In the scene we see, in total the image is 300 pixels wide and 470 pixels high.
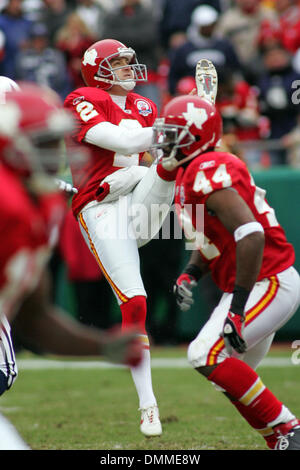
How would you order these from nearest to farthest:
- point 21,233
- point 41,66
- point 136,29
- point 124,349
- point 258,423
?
point 21,233 < point 124,349 < point 258,423 < point 41,66 < point 136,29

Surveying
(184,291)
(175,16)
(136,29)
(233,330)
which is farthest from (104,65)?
(175,16)

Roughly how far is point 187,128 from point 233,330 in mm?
962

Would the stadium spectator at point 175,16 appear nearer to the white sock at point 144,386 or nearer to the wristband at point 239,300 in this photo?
the white sock at point 144,386

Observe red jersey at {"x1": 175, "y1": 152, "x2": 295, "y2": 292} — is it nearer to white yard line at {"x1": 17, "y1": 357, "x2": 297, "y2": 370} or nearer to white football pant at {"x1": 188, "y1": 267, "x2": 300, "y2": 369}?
white football pant at {"x1": 188, "y1": 267, "x2": 300, "y2": 369}

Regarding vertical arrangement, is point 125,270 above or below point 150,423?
above

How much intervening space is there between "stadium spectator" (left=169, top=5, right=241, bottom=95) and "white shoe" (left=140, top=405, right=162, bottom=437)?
5235mm

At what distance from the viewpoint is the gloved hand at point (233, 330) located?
3824 mm

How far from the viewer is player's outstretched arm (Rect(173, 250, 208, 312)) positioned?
4.42 meters

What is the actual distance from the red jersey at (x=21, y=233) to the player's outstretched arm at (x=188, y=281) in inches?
68.5

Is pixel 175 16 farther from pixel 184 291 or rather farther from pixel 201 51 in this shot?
pixel 184 291

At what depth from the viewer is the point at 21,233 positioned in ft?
8.33

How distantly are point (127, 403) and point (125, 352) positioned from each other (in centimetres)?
334

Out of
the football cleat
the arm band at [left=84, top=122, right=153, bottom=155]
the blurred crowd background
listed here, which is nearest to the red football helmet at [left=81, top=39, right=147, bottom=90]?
the arm band at [left=84, top=122, right=153, bottom=155]

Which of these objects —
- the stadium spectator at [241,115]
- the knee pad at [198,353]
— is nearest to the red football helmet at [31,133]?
the knee pad at [198,353]
